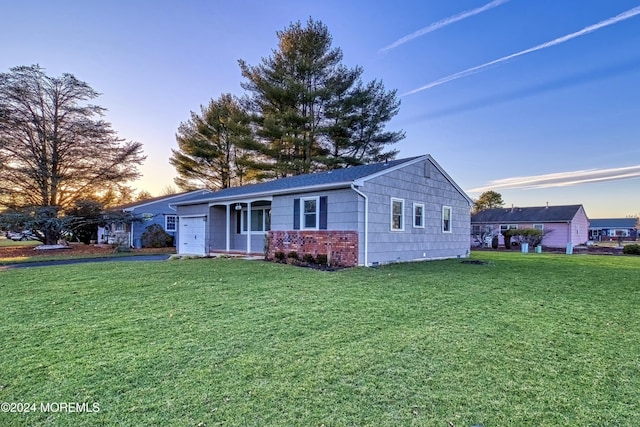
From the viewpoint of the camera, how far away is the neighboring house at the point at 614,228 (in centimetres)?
5324

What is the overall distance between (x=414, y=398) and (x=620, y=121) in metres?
19.3

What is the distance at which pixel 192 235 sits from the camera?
17.9m

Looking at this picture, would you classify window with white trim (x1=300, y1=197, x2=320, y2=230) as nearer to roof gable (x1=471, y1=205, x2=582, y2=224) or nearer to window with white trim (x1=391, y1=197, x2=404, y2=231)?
window with white trim (x1=391, y1=197, x2=404, y2=231)

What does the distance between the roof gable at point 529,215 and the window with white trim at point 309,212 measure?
27.1 m

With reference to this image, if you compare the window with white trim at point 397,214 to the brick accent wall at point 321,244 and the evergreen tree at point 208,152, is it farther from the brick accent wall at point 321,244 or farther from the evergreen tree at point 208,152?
the evergreen tree at point 208,152

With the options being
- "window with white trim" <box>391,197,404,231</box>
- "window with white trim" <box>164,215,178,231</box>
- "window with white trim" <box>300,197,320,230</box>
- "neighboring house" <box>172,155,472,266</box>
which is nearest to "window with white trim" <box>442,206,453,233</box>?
"neighboring house" <box>172,155,472,266</box>

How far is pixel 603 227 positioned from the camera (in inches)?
2184

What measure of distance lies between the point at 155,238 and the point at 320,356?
71.7ft

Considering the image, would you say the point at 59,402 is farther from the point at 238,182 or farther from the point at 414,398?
the point at 238,182

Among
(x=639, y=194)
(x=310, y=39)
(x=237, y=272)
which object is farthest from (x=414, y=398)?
(x=639, y=194)

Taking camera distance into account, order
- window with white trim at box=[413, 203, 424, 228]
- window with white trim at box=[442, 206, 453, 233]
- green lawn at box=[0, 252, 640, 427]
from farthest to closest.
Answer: window with white trim at box=[442, 206, 453, 233], window with white trim at box=[413, 203, 424, 228], green lawn at box=[0, 252, 640, 427]

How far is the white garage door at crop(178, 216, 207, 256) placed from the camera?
17.2 m

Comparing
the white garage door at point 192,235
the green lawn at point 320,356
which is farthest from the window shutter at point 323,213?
the white garage door at point 192,235

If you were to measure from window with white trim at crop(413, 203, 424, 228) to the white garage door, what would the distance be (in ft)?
33.0
